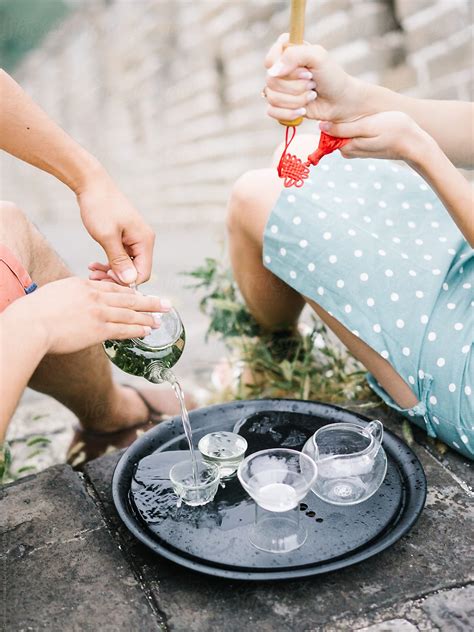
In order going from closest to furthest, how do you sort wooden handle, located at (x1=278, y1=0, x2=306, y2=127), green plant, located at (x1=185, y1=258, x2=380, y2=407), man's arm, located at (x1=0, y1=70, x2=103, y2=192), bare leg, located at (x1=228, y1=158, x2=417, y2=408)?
wooden handle, located at (x1=278, y1=0, x2=306, y2=127) < man's arm, located at (x1=0, y1=70, x2=103, y2=192) < bare leg, located at (x1=228, y1=158, x2=417, y2=408) < green plant, located at (x1=185, y1=258, x2=380, y2=407)

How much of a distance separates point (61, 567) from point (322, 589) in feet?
1.69

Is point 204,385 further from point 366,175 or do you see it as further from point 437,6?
point 437,6

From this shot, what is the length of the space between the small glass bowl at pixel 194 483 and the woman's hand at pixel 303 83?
73 cm

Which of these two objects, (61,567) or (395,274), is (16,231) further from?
(395,274)

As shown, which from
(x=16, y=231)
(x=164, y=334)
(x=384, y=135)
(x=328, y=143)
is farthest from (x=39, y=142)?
(x=384, y=135)

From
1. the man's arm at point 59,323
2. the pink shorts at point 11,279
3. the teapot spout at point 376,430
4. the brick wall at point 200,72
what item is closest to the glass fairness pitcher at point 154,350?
the man's arm at point 59,323

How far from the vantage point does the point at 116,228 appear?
1.45 metres

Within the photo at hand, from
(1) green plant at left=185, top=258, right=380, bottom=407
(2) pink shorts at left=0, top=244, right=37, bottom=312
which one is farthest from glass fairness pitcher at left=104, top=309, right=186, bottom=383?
(1) green plant at left=185, top=258, right=380, bottom=407

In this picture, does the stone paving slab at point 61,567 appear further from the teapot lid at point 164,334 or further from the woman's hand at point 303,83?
the woman's hand at point 303,83

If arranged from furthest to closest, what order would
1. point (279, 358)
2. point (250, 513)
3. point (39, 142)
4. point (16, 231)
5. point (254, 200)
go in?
point (279, 358), point (254, 200), point (16, 231), point (39, 142), point (250, 513)

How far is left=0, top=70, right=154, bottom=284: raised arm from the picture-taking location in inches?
56.8

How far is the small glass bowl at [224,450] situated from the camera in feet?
4.52

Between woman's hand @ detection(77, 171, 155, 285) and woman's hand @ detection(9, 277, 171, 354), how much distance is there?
0.19 meters

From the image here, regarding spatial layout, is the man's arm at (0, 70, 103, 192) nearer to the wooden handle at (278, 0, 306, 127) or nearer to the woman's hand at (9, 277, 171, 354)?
the woman's hand at (9, 277, 171, 354)
